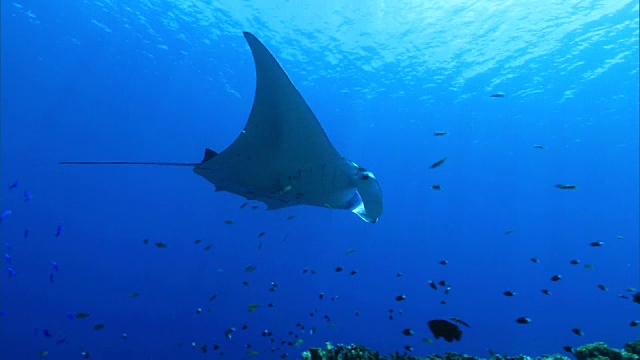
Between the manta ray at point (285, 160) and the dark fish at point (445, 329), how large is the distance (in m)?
1.26

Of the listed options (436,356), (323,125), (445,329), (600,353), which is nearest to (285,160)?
(445,329)

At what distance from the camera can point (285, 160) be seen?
189 inches

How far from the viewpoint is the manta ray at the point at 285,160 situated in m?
Answer: 4.33

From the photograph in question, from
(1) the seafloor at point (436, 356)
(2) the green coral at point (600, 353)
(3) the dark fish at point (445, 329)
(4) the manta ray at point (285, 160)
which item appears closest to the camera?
(3) the dark fish at point (445, 329)

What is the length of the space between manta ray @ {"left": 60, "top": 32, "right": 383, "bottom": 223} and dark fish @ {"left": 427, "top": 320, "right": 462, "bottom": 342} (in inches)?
49.6

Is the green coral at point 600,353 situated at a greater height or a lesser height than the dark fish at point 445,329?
greater

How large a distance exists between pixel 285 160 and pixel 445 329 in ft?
8.54

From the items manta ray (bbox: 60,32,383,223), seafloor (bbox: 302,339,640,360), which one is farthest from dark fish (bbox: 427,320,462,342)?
seafloor (bbox: 302,339,640,360)

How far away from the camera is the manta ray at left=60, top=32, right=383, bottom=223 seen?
171 inches

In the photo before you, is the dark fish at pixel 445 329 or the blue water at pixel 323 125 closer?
the dark fish at pixel 445 329

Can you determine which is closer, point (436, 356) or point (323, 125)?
point (436, 356)

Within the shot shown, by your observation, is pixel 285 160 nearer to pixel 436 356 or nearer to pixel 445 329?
pixel 445 329

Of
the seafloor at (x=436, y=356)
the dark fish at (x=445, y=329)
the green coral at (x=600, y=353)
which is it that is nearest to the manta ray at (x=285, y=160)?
the dark fish at (x=445, y=329)

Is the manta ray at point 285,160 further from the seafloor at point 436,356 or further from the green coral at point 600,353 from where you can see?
the green coral at point 600,353
